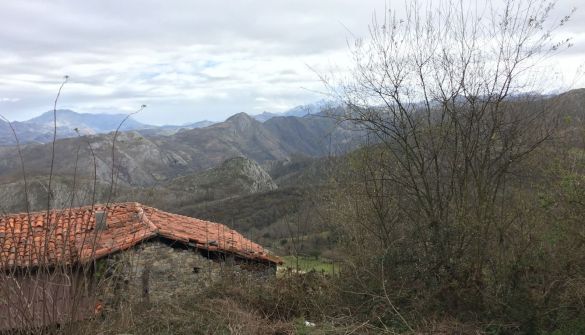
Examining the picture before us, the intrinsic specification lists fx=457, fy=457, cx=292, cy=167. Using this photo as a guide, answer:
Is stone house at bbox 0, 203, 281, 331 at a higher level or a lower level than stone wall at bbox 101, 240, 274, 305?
higher

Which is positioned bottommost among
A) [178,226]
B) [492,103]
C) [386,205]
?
[178,226]

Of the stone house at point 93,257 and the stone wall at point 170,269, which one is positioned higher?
the stone house at point 93,257

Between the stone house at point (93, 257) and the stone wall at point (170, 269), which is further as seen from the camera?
the stone wall at point (170, 269)

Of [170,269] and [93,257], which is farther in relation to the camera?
[170,269]

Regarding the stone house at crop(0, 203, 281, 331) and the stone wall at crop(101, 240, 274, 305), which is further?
the stone wall at crop(101, 240, 274, 305)

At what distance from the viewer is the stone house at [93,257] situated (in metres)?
3.02

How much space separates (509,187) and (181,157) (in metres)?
187

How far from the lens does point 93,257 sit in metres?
3.25

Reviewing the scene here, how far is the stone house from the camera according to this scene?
302 centimetres

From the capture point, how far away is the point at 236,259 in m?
14.1

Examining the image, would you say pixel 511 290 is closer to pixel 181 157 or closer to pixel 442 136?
pixel 442 136

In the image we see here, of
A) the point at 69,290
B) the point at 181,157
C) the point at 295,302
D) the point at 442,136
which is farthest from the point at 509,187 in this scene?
the point at 181,157

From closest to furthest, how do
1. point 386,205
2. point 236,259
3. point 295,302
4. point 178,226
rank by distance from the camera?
point 295,302
point 386,205
point 236,259
point 178,226

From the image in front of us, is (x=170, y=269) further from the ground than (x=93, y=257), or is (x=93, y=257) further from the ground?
(x=93, y=257)
